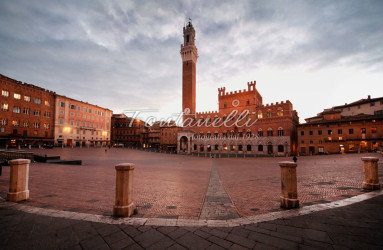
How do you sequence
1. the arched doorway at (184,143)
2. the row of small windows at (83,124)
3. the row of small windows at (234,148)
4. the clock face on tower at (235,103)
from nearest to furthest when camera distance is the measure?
the row of small windows at (234,148) → the clock face on tower at (235,103) → the row of small windows at (83,124) → the arched doorway at (184,143)

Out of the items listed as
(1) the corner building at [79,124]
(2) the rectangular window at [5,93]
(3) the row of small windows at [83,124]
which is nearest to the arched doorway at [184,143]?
(1) the corner building at [79,124]

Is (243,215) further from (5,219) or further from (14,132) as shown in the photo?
(14,132)

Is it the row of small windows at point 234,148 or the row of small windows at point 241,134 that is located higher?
the row of small windows at point 241,134

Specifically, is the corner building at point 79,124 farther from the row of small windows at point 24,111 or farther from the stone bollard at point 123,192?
the stone bollard at point 123,192

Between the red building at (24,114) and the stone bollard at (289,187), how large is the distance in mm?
48789

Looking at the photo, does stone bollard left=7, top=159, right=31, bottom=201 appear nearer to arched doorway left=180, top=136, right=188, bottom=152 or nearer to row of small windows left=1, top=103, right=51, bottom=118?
arched doorway left=180, top=136, right=188, bottom=152

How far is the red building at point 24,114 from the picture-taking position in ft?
116

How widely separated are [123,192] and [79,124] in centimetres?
5893

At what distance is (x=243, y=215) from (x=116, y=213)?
3.21 metres

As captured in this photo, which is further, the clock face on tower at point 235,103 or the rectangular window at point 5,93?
the clock face on tower at point 235,103

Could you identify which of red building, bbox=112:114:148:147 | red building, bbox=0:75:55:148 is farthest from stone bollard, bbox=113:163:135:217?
Result: red building, bbox=112:114:148:147

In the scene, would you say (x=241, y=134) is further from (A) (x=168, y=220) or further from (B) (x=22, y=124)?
(B) (x=22, y=124)

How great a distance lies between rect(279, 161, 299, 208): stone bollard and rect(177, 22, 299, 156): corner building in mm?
37180

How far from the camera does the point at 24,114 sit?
3881cm
